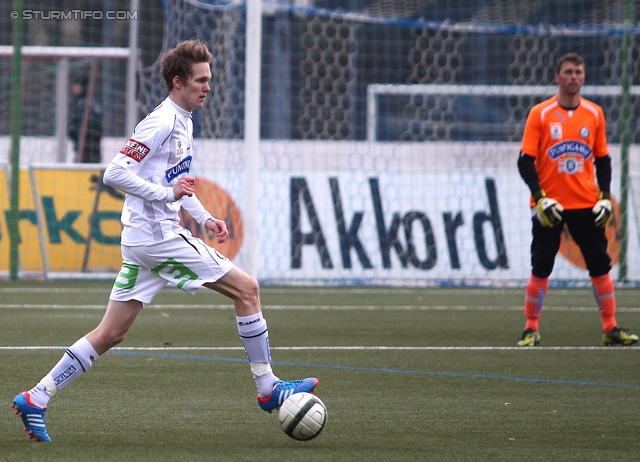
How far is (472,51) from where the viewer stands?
16.5 m

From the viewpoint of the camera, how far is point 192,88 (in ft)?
15.4

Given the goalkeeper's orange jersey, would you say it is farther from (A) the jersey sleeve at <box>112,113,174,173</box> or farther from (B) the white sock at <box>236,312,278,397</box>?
(A) the jersey sleeve at <box>112,113,174,173</box>

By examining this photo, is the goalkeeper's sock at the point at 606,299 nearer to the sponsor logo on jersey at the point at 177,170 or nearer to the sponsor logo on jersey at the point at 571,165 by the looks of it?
the sponsor logo on jersey at the point at 571,165

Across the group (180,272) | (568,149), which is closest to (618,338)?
(568,149)

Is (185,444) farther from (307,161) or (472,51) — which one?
(472,51)

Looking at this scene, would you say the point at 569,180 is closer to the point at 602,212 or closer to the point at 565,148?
the point at 565,148

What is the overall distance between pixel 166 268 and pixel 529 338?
3884 millimetres

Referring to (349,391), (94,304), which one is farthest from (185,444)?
(94,304)

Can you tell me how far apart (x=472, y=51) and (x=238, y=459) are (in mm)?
13152

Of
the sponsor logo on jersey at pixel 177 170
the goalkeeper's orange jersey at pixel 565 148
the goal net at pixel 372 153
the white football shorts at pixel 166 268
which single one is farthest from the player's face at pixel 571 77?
the goal net at pixel 372 153

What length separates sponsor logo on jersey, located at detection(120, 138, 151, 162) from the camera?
450cm

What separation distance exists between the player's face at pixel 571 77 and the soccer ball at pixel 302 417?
3.90 meters

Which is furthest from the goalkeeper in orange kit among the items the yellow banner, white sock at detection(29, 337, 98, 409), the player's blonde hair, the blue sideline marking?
the yellow banner

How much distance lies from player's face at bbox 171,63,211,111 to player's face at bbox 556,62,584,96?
3612 millimetres
